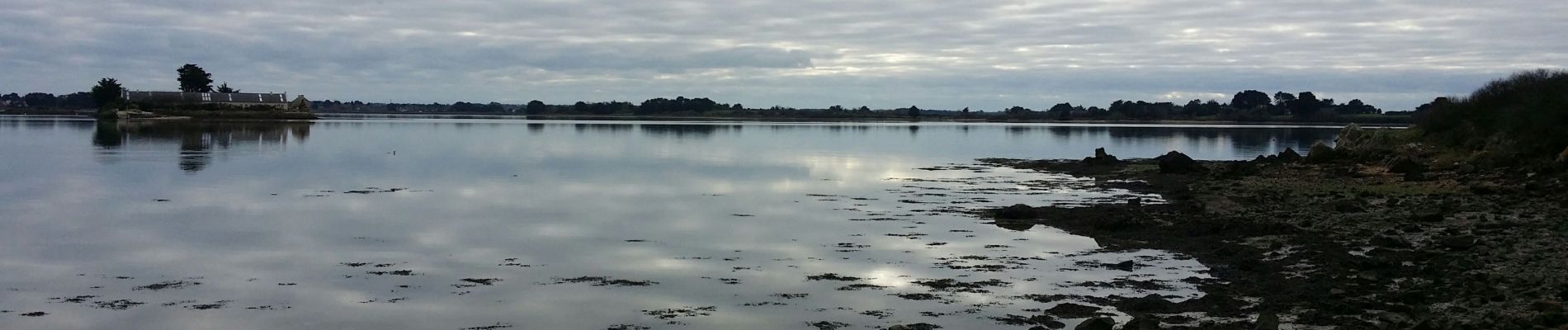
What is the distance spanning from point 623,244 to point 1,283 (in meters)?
7.02

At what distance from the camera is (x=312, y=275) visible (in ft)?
45.8

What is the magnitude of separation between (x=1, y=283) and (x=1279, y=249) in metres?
14.0

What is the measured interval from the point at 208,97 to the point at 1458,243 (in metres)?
123

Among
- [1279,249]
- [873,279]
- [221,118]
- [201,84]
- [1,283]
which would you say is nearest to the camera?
[1,283]

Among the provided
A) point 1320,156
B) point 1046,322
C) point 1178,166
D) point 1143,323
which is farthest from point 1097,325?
point 1320,156

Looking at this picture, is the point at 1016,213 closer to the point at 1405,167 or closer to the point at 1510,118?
the point at 1405,167

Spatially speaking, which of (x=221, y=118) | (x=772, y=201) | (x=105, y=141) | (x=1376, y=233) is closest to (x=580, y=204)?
Answer: (x=772, y=201)

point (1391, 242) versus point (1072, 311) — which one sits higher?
point (1391, 242)

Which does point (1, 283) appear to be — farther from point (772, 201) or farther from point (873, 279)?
point (772, 201)

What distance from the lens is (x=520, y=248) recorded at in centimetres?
1662

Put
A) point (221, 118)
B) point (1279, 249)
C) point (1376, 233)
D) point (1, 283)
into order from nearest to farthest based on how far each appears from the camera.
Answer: point (1, 283)
point (1279, 249)
point (1376, 233)
point (221, 118)

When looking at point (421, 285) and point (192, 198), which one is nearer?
point (421, 285)

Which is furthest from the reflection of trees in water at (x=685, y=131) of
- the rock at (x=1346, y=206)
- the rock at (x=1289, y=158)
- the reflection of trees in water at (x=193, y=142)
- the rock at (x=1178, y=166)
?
the rock at (x=1346, y=206)

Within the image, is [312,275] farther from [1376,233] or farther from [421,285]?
[1376,233]
